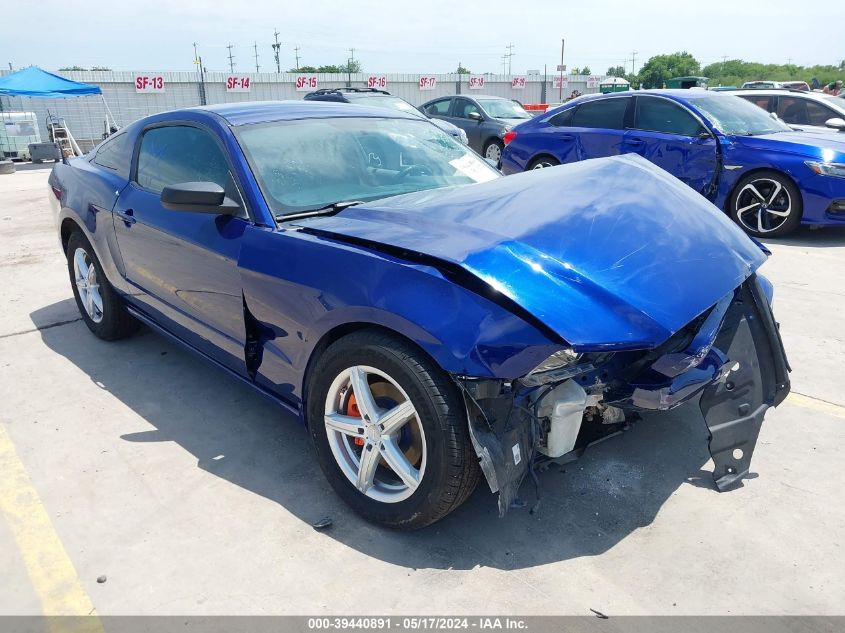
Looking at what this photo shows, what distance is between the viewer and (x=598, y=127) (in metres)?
8.30

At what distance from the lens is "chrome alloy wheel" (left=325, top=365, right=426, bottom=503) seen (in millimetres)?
2451

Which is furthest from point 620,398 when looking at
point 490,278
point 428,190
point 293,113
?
point 293,113

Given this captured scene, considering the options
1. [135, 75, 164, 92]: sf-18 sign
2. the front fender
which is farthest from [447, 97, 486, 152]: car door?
[135, 75, 164, 92]: sf-18 sign

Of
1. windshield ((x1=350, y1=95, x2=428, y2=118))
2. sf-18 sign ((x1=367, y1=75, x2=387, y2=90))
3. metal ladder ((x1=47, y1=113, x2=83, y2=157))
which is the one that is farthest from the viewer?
sf-18 sign ((x1=367, y1=75, x2=387, y2=90))

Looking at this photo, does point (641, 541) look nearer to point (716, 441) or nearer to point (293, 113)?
point (716, 441)

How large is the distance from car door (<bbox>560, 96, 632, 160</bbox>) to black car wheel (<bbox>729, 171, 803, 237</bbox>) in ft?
4.90

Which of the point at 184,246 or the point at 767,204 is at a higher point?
the point at 184,246

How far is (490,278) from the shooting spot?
7.25 feet

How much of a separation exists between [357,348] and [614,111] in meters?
6.80

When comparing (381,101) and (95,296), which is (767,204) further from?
(381,101)

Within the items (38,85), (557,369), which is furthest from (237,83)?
(557,369)

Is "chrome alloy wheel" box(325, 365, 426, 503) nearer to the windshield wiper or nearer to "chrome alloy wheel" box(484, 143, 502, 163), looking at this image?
the windshield wiper

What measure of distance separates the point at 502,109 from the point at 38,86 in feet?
40.1

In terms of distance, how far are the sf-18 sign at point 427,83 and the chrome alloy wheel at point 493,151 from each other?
748 inches
